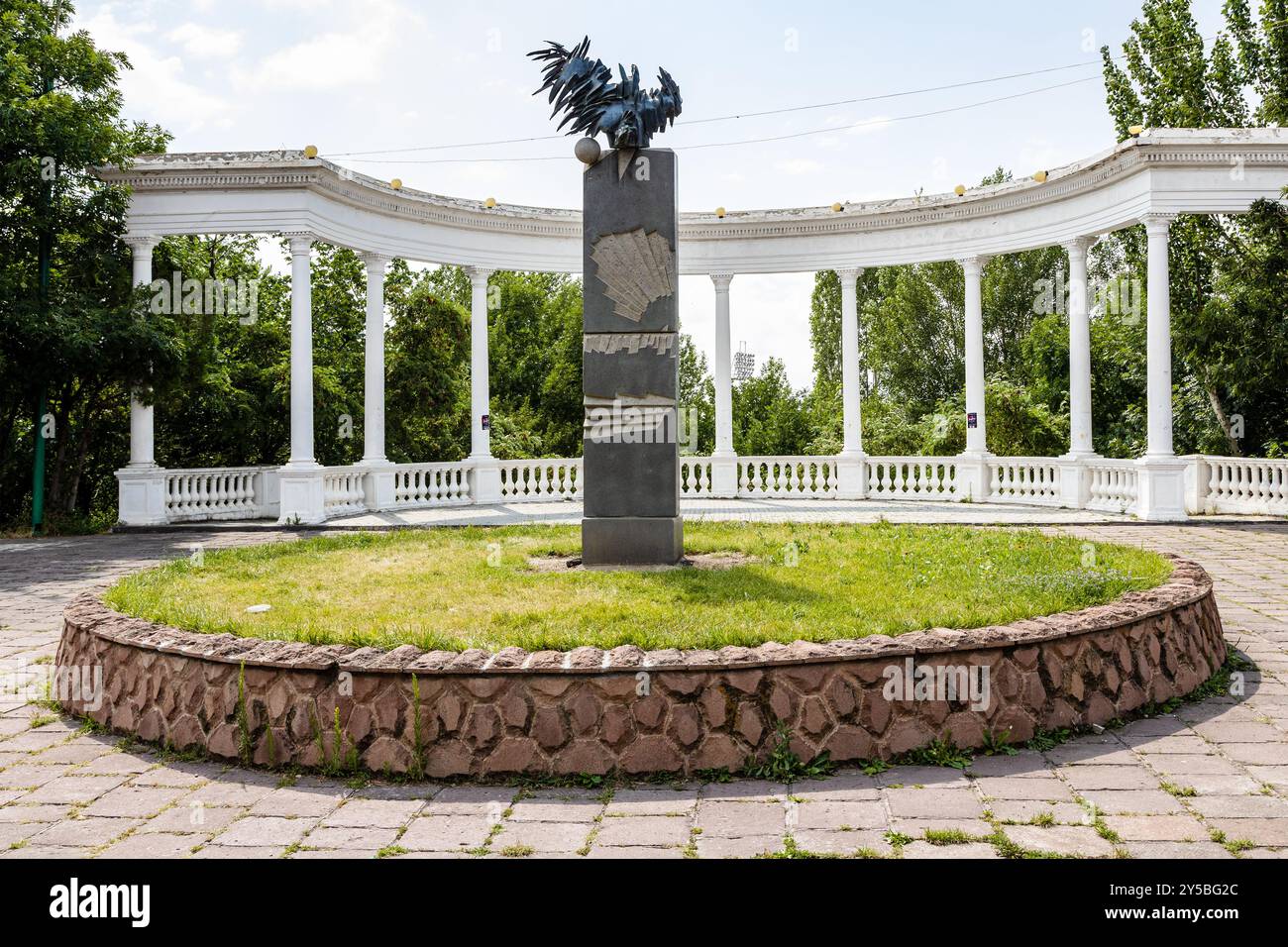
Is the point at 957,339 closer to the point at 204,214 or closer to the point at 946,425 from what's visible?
the point at 946,425

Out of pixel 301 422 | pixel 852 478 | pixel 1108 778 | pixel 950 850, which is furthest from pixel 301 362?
pixel 950 850

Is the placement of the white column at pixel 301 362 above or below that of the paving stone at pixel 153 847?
above

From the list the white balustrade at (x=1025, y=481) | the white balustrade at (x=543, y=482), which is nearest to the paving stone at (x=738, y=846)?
the white balustrade at (x=1025, y=481)

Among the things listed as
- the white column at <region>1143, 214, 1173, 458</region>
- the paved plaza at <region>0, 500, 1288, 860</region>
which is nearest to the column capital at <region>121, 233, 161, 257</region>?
the paved plaza at <region>0, 500, 1288, 860</region>

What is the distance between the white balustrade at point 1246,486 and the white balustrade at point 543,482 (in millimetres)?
14799

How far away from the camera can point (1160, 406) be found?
66.8ft

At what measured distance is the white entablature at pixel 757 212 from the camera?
20078 mm

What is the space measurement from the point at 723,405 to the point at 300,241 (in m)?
11.2

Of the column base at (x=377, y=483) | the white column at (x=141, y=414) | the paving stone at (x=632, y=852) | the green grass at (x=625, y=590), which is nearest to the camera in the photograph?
the paving stone at (x=632, y=852)

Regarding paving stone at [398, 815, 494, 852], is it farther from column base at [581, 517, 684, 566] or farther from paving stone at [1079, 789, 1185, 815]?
column base at [581, 517, 684, 566]

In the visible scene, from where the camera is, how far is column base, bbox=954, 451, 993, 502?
24.5 metres

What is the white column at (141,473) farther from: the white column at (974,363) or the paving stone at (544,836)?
the white column at (974,363)

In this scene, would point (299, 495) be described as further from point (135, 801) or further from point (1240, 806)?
point (1240, 806)

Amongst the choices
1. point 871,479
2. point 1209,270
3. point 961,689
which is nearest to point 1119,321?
point 1209,270
